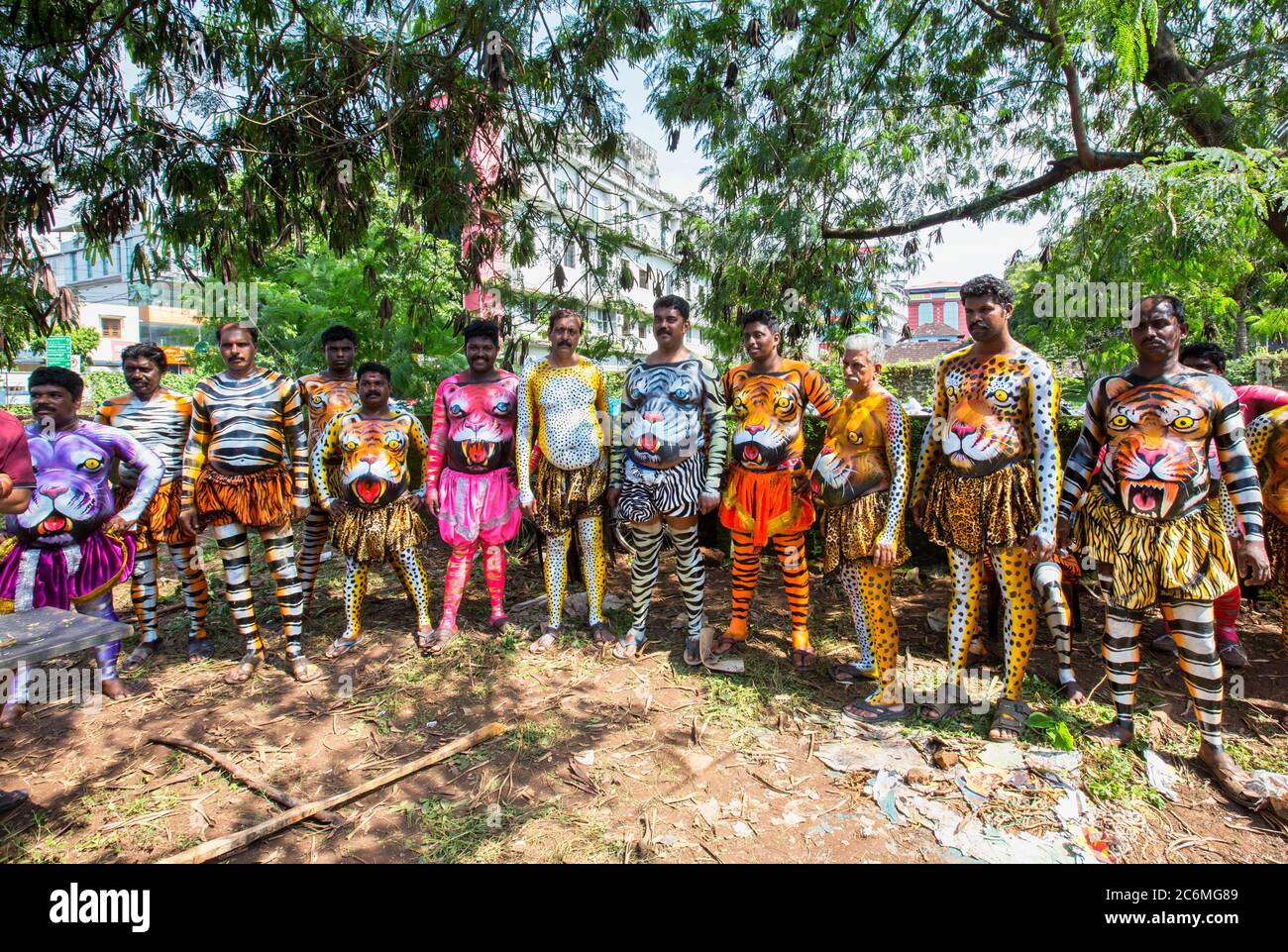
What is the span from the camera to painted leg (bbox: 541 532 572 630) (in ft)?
14.4

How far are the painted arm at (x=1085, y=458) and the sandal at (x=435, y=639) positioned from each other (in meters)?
3.37

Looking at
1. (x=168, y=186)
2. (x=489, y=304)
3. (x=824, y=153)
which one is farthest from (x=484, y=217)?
(x=824, y=153)

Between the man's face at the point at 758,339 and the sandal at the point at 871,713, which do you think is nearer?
the sandal at the point at 871,713

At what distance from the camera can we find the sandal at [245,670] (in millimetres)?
4020

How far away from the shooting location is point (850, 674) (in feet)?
13.0

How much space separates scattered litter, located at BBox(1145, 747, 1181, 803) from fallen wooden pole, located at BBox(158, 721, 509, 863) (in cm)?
279

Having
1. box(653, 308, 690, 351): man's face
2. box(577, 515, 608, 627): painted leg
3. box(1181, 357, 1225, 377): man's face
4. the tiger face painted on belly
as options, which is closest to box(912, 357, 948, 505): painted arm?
the tiger face painted on belly

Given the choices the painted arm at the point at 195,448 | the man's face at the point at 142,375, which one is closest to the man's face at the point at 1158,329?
the painted arm at the point at 195,448

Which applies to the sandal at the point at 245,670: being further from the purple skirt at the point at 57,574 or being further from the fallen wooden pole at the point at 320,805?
the fallen wooden pole at the point at 320,805

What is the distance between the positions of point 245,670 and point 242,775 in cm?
114

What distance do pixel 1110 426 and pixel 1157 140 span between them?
119 inches

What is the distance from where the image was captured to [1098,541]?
10.3 ft

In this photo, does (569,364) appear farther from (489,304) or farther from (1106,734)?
(1106,734)

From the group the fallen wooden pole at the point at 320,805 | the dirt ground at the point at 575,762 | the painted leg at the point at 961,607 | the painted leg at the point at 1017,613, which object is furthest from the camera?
the painted leg at the point at 961,607
